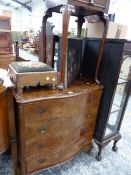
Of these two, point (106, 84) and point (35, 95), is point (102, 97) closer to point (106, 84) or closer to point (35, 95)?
point (106, 84)

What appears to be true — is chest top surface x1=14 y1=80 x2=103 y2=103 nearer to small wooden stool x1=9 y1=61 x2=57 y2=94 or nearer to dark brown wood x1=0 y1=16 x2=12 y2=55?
small wooden stool x1=9 y1=61 x2=57 y2=94

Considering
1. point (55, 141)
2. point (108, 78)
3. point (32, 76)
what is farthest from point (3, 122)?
point (108, 78)

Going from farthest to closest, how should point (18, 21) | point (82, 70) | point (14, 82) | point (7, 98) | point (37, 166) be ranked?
point (18, 21)
point (82, 70)
point (37, 166)
point (14, 82)
point (7, 98)

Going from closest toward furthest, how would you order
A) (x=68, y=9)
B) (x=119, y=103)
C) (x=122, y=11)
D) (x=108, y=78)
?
(x=68, y=9) → (x=108, y=78) → (x=119, y=103) → (x=122, y=11)

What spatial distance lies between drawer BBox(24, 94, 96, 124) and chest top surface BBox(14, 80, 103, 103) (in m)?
0.03

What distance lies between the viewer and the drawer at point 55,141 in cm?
127

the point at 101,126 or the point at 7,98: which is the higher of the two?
the point at 7,98

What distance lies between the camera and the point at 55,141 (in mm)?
1356

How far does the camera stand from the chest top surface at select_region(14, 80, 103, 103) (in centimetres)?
110

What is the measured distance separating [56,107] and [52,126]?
0.58ft

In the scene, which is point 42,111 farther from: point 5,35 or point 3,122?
point 5,35

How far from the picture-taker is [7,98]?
1.06 m

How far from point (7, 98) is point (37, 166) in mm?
721

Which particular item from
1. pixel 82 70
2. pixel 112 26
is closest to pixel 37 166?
pixel 82 70
